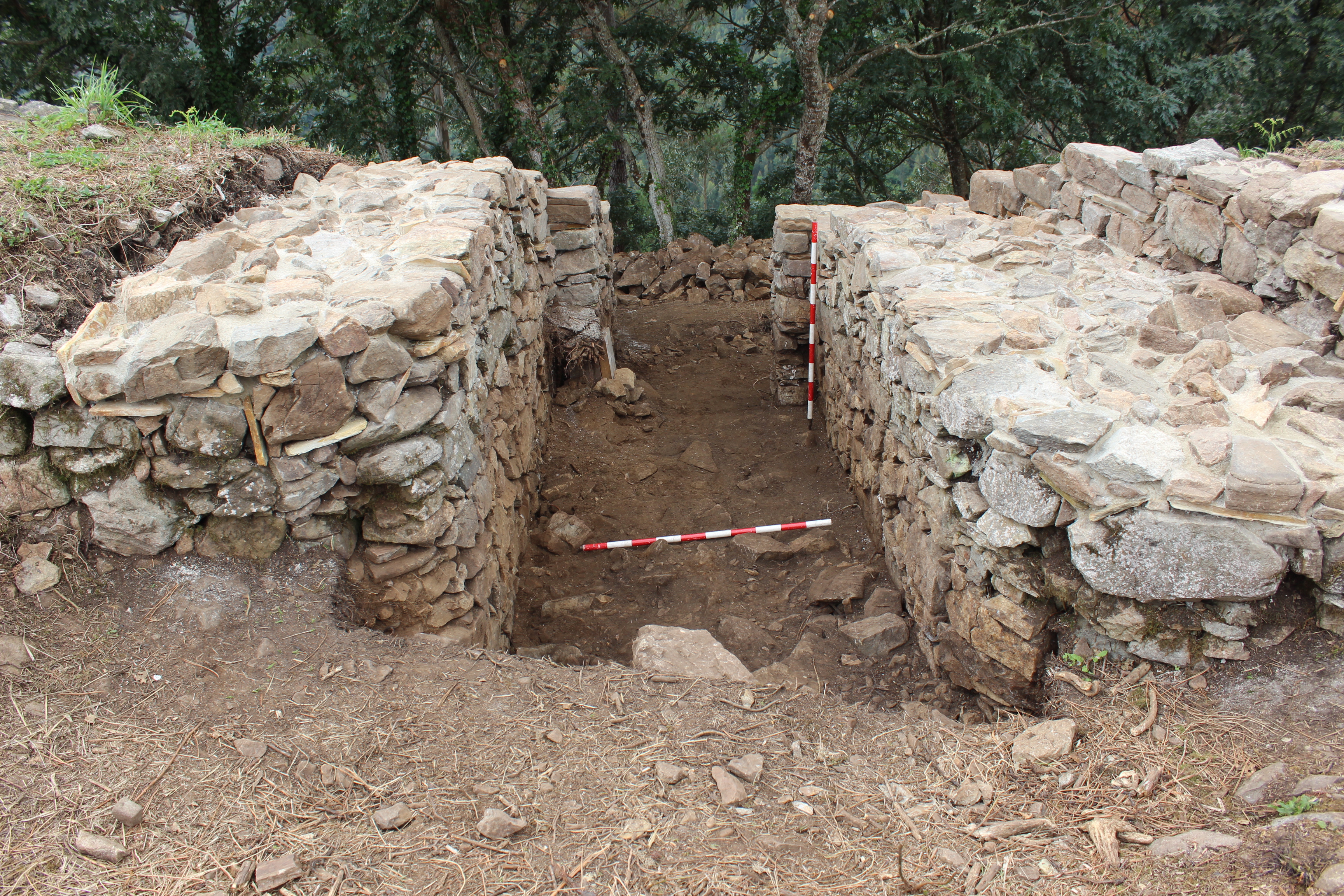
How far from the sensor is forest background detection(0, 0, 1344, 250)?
38.1 ft

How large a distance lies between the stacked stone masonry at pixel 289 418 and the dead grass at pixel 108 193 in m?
0.25

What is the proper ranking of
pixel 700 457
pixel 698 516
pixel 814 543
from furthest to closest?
pixel 700 457
pixel 698 516
pixel 814 543

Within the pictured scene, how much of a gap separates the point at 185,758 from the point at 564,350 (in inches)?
227

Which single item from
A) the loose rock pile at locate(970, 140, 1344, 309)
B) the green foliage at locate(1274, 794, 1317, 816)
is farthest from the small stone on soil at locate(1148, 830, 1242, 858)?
the loose rock pile at locate(970, 140, 1344, 309)

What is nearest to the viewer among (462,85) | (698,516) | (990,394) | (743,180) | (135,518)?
(135,518)

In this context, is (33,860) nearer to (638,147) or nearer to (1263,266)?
(1263,266)

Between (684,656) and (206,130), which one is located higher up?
(206,130)

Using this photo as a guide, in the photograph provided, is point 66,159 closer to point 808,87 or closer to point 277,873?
point 277,873

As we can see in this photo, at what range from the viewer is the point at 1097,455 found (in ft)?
8.95

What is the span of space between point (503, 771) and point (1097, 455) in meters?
2.22

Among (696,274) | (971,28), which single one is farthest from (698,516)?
(971,28)

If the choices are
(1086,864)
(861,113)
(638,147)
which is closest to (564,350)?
(1086,864)

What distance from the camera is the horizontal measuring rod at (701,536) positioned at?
5340 mm

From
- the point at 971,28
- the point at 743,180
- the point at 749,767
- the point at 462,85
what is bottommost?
the point at 749,767
